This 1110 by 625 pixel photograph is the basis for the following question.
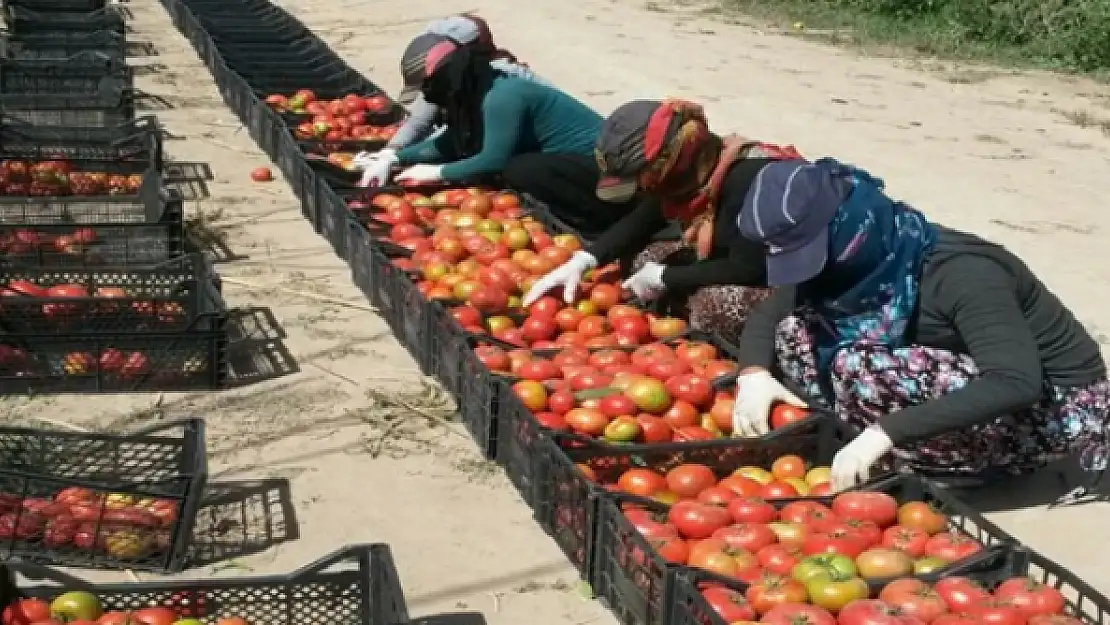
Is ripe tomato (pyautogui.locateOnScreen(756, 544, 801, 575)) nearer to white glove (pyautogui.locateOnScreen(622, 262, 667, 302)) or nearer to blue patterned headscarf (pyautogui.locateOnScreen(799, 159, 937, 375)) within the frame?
blue patterned headscarf (pyautogui.locateOnScreen(799, 159, 937, 375))

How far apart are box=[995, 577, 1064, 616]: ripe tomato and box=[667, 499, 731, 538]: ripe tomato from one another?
77cm

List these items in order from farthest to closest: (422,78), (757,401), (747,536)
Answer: (422,78) → (757,401) → (747,536)

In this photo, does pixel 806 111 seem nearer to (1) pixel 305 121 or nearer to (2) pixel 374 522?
(1) pixel 305 121

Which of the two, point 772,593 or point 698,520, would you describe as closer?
point 772,593

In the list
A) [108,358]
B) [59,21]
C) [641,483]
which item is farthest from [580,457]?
[59,21]

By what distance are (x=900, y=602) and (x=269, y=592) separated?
61.5 inches

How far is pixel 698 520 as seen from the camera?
152 inches

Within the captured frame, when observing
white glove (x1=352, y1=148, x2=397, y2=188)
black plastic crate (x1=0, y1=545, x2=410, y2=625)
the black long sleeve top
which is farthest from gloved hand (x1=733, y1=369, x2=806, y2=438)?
white glove (x1=352, y1=148, x2=397, y2=188)

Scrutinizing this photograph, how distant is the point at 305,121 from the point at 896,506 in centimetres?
575

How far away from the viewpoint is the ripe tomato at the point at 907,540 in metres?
3.75

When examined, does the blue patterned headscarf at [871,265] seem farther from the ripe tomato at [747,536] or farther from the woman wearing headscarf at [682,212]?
the ripe tomato at [747,536]

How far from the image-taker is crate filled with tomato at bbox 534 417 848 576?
13.6 ft

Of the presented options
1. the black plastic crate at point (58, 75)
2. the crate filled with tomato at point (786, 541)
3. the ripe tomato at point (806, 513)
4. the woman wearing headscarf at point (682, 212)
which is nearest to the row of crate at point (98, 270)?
the black plastic crate at point (58, 75)

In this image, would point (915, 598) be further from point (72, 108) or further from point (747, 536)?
point (72, 108)
